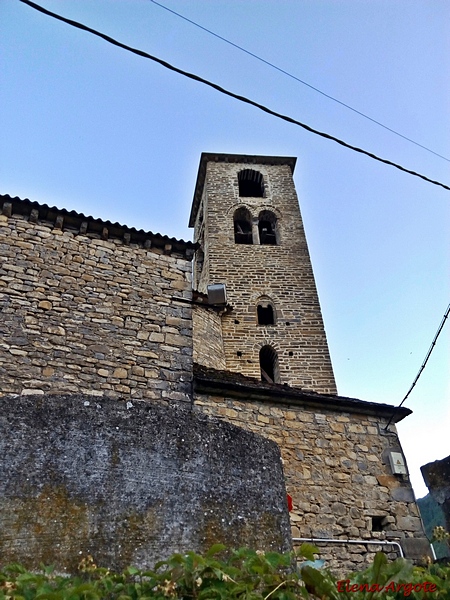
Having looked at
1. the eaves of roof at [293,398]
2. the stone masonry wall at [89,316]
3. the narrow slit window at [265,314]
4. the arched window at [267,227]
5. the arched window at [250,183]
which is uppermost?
the arched window at [250,183]

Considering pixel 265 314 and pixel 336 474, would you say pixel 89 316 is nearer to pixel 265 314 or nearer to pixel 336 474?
pixel 336 474

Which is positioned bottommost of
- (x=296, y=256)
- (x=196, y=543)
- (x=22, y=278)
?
(x=196, y=543)

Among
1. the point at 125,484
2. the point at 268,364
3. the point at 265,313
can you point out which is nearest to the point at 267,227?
the point at 265,313

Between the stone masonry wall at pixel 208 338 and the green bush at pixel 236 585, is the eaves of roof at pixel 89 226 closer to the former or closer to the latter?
the stone masonry wall at pixel 208 338

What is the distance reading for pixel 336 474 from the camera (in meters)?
6.30

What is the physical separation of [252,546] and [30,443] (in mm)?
1333

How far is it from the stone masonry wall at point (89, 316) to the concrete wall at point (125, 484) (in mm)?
3722

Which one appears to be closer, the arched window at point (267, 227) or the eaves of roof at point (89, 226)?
the eaves of roof at point (89, 226)

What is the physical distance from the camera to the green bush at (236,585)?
1.80 metres

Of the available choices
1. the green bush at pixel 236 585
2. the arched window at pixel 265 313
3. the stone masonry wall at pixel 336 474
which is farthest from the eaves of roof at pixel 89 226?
the arched window at pixel 265 313

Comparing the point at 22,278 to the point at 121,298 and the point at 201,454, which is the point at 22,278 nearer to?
the point at 121,298

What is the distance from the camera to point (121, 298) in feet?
25.1

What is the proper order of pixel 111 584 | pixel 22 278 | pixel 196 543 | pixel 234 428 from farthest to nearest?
pixel 22 278
pixel 234 428
pixel 196 543
pixel 111 584

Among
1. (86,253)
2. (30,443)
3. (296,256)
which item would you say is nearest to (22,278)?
(86,253)
